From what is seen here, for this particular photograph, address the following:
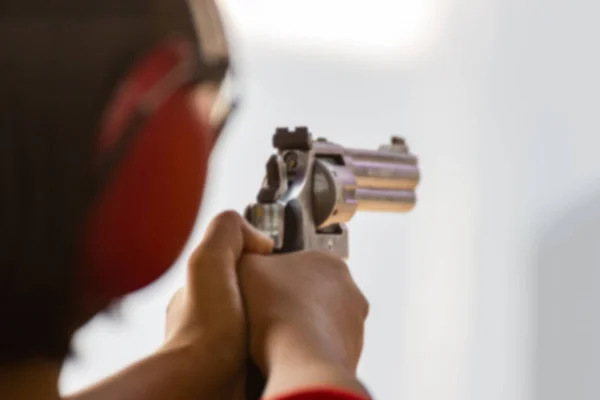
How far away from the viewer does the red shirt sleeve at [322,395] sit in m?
0.42

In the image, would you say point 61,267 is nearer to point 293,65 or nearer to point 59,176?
point 59,176

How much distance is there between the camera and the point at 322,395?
1.39ft

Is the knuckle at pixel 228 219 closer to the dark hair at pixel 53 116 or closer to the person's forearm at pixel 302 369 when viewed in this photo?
the person's forearm at pixel 302 369

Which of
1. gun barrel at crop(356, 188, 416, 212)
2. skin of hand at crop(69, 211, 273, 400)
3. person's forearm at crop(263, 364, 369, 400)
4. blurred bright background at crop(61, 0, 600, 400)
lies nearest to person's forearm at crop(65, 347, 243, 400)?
skin of hand at crop(69, 211, 273, 400)

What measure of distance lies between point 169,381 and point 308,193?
0.88 ft

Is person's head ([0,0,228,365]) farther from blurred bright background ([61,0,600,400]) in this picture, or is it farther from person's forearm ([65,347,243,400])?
blurred bright background ([61,0,600,400])

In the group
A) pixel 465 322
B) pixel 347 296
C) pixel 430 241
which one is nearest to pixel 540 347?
pixel 465 322

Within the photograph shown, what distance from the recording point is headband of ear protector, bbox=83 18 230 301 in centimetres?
34

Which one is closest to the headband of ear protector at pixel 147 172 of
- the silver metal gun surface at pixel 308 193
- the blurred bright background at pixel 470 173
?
the silver metal gun surface at pixel 308 193

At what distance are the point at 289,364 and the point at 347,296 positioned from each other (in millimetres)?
162

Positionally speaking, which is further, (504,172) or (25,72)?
(504,172)

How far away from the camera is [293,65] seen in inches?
54.7

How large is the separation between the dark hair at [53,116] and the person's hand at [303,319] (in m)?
0.14

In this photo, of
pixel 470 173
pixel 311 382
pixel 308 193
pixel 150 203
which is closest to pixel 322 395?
pixel 311 382
